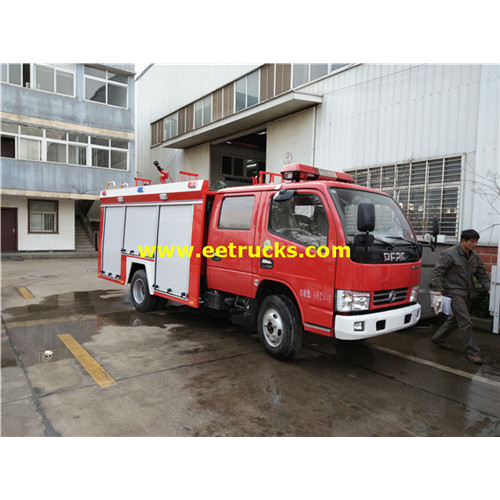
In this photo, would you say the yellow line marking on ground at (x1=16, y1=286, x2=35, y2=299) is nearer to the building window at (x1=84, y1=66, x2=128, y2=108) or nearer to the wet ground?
the wet ground

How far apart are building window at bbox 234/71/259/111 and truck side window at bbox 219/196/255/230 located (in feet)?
32.5

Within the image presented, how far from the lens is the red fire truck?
4.29 m

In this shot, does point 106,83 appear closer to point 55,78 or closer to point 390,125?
point 55,78

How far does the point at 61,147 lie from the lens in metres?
19.1

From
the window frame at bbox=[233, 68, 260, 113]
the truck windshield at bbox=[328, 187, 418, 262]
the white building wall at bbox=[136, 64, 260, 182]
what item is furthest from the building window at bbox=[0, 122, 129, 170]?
the truck windshield at bbox=[328, 187, 418, 262]

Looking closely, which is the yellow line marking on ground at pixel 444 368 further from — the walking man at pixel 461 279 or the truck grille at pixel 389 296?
the truck grille at pixel 389 296

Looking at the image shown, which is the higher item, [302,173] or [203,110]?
[203,110]

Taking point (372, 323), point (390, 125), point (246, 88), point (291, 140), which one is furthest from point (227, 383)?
point (246, 88)

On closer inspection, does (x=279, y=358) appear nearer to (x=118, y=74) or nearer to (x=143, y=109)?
(x=118, y=74)

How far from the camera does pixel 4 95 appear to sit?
17.2 m

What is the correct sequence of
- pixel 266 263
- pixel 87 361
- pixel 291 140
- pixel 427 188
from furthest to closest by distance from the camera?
1. pixel 291 140
2. pixel 427 188
3. pixel 266 263
4. pixel 87 361

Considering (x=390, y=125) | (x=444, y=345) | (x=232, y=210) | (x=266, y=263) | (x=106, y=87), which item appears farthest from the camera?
(x=106, y=87)

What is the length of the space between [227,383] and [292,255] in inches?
67.2

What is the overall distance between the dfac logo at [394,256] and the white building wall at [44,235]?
19568 millimetres
